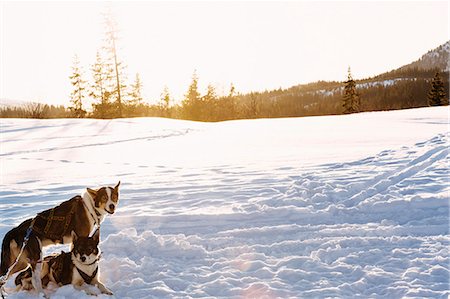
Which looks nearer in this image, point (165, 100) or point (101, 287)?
point (101, 287)

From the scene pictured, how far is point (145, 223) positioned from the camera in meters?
6.96

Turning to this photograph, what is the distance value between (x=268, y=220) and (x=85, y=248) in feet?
11.8

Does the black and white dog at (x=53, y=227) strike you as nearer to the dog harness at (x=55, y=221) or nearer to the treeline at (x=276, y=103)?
the dog harness at (x=55, y=221)

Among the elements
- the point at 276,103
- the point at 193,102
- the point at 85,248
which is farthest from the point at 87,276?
the point at 276,103

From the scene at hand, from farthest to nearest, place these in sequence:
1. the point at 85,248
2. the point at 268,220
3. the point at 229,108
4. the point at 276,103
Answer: the point at 276,103, the point at 229,108, the point at 268,220, the point at 85,248

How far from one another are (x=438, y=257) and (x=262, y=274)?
7.79ft

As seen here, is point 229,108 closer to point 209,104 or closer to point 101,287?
point 209,104

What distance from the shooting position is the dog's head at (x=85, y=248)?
4258mm

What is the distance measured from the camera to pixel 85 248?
14.0 feet

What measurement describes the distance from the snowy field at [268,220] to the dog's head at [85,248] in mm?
431

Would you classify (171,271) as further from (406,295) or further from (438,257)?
(438,257)

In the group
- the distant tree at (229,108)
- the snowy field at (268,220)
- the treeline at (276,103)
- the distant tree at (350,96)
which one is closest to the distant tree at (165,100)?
the treeline at (276,103)

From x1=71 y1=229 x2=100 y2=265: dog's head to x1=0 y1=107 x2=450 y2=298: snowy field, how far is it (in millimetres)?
431

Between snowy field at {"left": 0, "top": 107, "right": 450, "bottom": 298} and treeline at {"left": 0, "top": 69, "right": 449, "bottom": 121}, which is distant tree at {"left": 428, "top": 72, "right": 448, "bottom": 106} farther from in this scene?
snowy field at {"left": 0, "top": 107, "right": 450, "bottom": 298}
